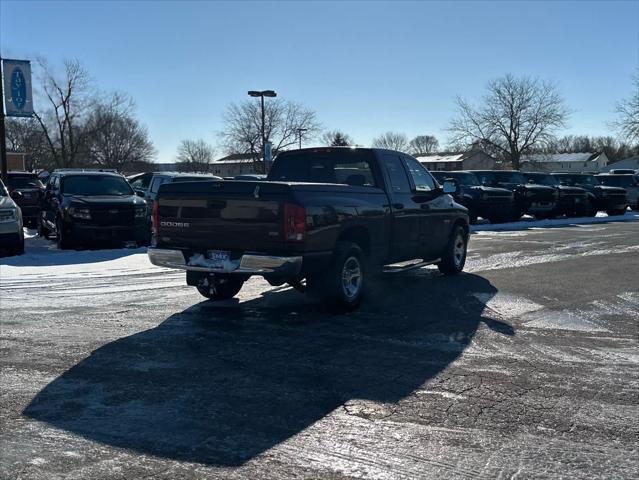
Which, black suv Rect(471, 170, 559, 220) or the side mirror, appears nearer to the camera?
the side mirror

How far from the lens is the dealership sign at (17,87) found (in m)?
19.8

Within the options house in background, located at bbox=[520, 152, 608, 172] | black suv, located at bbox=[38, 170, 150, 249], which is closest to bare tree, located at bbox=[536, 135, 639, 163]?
house in background, located at bbox=[520, 152, 608, 172]

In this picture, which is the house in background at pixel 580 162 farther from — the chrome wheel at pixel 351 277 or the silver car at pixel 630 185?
the chrome wheel at pixel 351 277

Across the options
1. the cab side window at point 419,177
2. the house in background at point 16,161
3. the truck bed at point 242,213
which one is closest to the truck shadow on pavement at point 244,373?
the truck bed at point 242,213

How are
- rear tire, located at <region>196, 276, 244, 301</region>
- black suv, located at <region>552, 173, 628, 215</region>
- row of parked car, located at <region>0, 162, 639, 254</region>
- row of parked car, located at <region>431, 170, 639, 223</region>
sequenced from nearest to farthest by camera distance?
rear tire, located at <region>196, 276, 244, 301</region> → row of parked car, located at <region>0, 162, 639, 254</region> → row of parked car, located at <region>431, 170, 639, 223</region> → black suv, located at <region>552, 173, 628, 215</region>

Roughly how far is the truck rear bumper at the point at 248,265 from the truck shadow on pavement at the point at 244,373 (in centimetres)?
61

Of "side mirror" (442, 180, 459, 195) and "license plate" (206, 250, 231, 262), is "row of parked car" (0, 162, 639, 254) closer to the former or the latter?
"side mirror" (442, 180, 459, 195)

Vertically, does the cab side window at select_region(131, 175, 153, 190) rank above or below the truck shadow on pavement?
above

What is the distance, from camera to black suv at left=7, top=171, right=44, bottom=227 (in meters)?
20.5

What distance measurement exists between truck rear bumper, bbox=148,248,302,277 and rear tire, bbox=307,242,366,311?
0.75 meters

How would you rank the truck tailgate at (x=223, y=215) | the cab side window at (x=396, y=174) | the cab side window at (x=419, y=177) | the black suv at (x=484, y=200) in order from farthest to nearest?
the black suv at (x=484, y=200) → the cab side window at (x=419, y=177) → the cab side window at (x=396, y=174) → the truck tailgate at (x=223, y=215)

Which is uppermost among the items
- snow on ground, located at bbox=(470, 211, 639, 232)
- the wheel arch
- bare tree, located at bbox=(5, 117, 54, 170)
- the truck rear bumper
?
bare tree, located at bbox=(5, 117, 54, 170)

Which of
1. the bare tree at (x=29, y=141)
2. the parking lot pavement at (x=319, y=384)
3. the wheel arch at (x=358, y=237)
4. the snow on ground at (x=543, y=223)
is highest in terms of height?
the bare tree at (x=29, y=141)

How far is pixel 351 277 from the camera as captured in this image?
8.16 meters
